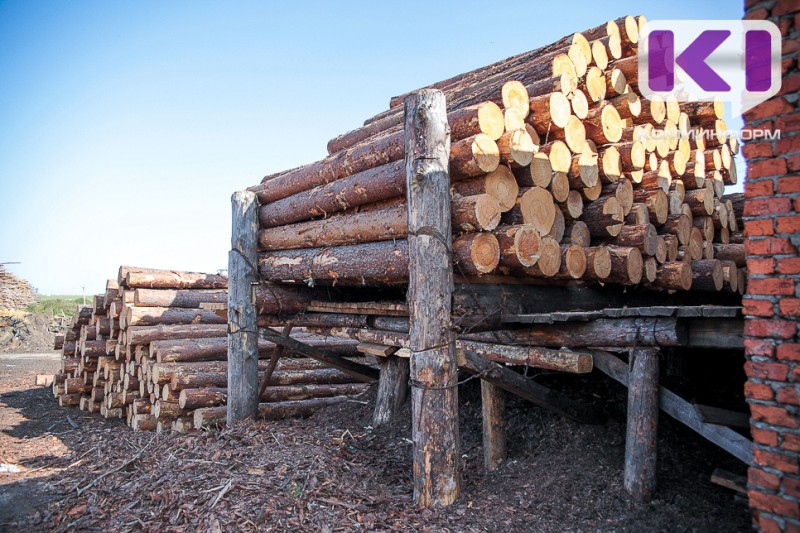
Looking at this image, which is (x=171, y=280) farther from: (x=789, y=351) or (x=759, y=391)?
(x=789, y=351)

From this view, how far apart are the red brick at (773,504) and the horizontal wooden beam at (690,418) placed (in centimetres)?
21

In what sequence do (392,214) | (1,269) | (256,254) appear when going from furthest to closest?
(1,269)
(256,254)
(392,214)

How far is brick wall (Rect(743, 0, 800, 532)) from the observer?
3.29 meters

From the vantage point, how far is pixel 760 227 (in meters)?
3.48

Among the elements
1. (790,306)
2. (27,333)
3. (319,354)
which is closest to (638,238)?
(790,306)

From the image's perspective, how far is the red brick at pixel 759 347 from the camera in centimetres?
339

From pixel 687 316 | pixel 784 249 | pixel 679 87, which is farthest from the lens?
pixel 679 87

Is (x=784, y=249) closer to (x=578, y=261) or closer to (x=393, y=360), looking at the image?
(x=578, y=261)

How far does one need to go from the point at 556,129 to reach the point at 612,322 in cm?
193

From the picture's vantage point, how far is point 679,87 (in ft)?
22.2

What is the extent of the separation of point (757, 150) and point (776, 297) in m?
0.96

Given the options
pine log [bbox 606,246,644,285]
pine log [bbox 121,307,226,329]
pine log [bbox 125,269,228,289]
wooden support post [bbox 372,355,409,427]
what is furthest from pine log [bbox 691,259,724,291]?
pine log [bbox 125,269,228,289]

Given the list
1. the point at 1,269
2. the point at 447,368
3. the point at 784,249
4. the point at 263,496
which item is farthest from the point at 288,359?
the point at 1,269

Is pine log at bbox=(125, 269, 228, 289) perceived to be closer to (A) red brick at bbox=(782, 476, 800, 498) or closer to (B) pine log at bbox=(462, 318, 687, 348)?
(B) pine log at bbox=(462, 318, 687, 348)
